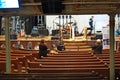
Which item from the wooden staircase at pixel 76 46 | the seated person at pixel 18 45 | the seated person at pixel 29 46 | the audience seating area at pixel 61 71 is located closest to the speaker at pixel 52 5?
the audience seating area at pixel 61 71

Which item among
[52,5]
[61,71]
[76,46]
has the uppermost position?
[52,5]

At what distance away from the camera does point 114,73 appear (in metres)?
8.44

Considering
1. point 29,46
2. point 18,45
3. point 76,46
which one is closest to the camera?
point 76,46

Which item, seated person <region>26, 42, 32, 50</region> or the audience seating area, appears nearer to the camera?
the audience seating area

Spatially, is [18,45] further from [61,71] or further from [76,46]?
[61,71]

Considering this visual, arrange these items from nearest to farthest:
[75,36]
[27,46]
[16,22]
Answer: [27,46] → [75,36] → [16,22]

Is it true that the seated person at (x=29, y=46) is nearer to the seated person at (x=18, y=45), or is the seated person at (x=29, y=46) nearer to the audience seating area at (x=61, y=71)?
the seated person at (x=18, y=45)

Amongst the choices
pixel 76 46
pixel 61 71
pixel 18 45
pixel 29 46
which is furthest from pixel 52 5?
pixel 18 45

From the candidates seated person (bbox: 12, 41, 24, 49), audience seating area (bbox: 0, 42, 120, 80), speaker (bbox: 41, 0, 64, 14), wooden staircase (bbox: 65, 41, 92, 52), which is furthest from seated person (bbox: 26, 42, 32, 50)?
speaker (bbox: 41, 0, 64, 14)

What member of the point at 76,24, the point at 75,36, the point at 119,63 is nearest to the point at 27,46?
the point at 75,36

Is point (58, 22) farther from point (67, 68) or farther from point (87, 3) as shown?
point (87, 3)

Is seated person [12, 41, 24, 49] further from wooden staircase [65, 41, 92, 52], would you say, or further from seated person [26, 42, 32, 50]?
wooden staircase [65, 41, 92, 52]

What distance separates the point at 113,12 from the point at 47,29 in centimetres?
1860

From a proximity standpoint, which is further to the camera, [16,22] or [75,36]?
[16,22]
